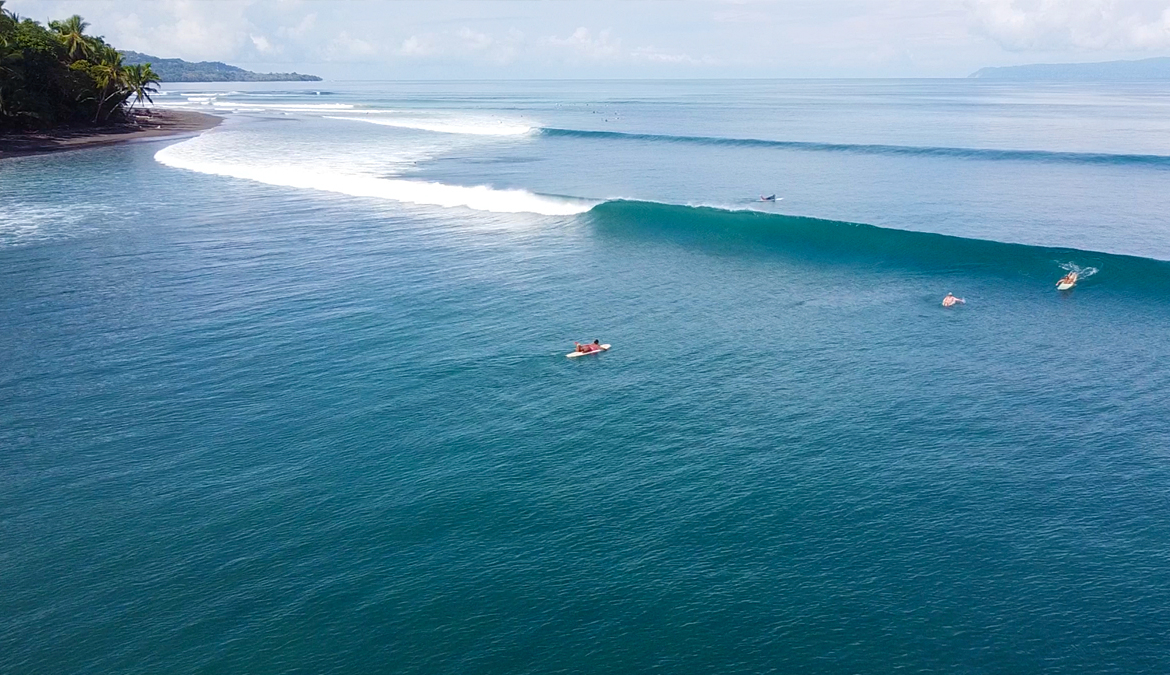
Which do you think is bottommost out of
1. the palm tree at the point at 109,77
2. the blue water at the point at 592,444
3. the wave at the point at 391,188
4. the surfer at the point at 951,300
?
the blue water at the point at 592,444

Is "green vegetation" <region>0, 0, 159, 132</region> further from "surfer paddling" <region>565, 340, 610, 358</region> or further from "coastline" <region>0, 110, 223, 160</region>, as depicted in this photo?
"surfer paddling" <region>565, 340, 610, 358</region>

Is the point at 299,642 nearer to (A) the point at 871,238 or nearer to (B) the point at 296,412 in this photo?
(B) the point at 296,412

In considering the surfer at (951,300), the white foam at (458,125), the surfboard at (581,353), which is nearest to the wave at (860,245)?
the surfer at (951,300)

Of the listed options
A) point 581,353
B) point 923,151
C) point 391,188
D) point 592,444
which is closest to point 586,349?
point 581,353

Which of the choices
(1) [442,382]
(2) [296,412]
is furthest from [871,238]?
(2) [296,412]

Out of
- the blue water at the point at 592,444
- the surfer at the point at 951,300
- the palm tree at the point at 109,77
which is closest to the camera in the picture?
the blue water at the point at 592,444

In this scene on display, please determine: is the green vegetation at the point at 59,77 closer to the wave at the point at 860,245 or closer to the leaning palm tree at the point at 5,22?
the leaning palm tree at the point at 5,22
